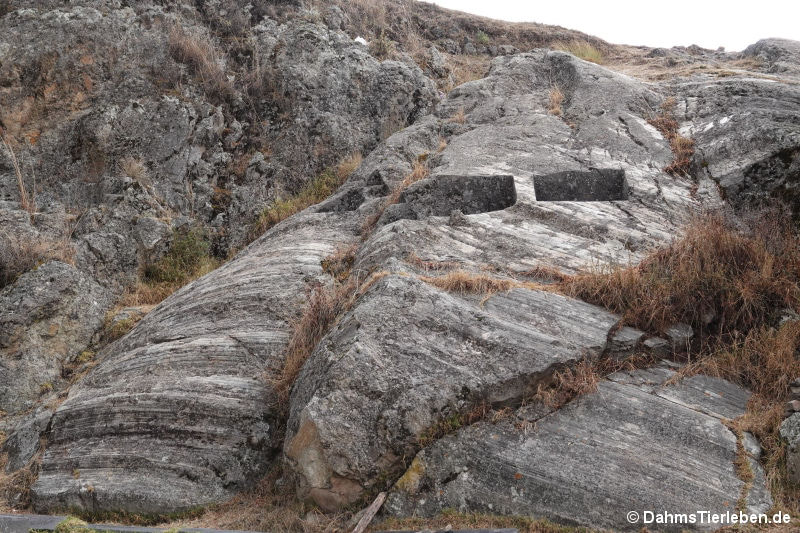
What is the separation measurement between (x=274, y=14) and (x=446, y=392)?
1293 cm

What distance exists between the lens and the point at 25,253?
890 cm

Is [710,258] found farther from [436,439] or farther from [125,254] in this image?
[125,254]

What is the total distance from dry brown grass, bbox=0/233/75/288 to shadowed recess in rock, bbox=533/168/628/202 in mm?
7053

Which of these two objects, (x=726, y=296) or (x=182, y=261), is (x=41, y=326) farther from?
(x=726, y=296)

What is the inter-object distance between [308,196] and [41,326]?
534 centimetres

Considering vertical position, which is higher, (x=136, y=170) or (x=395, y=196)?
(x=395, y=196)

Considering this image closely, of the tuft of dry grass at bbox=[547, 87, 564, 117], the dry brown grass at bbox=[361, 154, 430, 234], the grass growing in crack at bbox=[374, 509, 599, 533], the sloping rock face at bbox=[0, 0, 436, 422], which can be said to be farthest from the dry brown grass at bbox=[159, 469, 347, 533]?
the tuft of dry grass at bbox=[547, 87, 564, 117]

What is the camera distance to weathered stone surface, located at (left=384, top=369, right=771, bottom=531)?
4.50 metres

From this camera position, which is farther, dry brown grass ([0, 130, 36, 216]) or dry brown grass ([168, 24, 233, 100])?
dry brown grass ([168, 24, 233, 100])

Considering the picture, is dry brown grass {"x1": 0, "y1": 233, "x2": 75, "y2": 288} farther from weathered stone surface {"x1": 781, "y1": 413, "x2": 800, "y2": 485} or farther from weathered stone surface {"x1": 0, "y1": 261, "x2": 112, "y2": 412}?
weathered stone surface {"x1": 781, "y1": 413, "x2": 800, "y2": 485}

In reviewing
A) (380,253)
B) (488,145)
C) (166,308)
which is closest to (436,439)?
(380,253)

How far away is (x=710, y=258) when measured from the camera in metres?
6.30

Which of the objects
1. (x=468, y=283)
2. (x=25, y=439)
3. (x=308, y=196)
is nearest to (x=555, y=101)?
(x=308, y=196)

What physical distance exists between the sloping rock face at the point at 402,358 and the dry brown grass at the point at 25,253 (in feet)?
6.92
